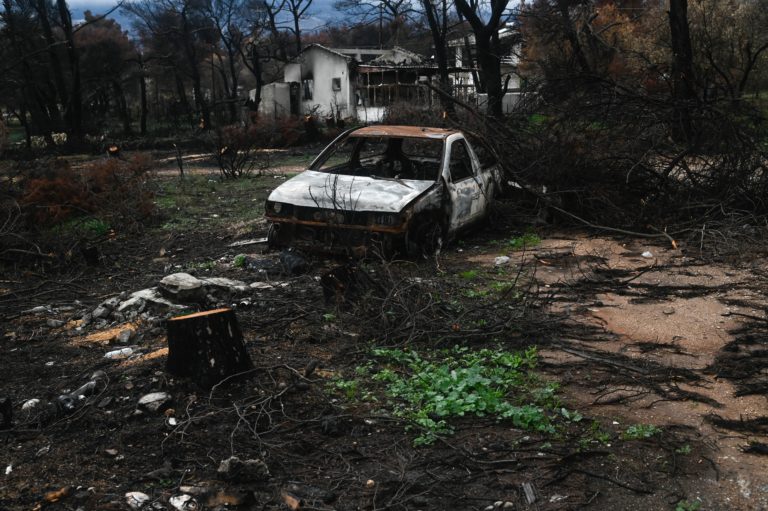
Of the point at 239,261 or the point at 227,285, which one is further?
the point at 239,261

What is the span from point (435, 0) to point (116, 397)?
28.9m

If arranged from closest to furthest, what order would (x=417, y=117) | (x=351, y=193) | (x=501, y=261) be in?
(x=351, y=193)
(x=501, y=261)
(x=417, y=117)

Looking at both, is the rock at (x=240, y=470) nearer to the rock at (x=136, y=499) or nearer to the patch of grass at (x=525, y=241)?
the rock at (x=136, y=499)

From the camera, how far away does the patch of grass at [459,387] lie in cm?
438

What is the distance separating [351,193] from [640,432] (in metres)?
4.75

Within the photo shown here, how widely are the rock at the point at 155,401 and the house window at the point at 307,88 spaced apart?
142ft

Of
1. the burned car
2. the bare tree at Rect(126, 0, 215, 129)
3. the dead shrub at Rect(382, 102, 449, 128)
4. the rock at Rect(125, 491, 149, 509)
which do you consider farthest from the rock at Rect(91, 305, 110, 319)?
the bare tree at Rect(126, 0, 215, 129)

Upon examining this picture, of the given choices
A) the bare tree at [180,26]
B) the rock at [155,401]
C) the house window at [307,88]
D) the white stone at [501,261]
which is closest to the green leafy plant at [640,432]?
the rock at [155,401]

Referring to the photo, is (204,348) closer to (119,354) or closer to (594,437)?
(119,354)

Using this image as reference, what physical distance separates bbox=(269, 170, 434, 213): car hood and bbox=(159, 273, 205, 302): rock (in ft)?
5.50

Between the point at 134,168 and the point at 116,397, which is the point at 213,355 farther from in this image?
the point at 134,168

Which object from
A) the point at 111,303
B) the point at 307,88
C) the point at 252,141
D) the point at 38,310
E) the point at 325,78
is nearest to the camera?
the point at 111,303

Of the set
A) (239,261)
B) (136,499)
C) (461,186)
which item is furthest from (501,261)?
(136,499)

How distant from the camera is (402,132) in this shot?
9.29 meters
